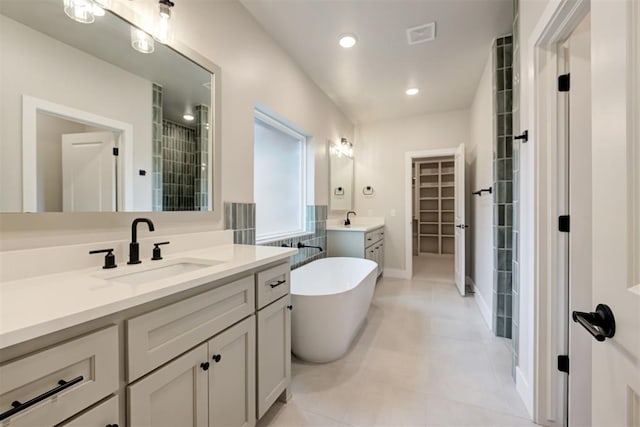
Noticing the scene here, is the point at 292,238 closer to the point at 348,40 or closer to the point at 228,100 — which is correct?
the point at 228,100

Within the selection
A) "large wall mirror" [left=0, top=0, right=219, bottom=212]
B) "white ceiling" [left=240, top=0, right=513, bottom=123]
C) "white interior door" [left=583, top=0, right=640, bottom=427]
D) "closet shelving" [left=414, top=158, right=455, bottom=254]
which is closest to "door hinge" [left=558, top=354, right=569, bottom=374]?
"white interior door" [left=583, top=0, right=640, bottom=427]

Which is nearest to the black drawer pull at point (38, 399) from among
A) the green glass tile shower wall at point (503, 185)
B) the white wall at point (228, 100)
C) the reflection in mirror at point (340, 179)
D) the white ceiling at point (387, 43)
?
the white wall at point (228, 100)

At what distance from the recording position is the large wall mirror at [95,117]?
0.98m

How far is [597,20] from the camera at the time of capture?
647 mm

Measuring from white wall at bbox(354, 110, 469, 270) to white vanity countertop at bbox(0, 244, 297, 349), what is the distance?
367 centimetres

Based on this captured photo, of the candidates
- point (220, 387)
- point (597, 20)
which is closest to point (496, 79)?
point (597, 20)

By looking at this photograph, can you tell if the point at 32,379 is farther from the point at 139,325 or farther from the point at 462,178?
the point at 462,178

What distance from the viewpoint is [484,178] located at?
9.89 feet

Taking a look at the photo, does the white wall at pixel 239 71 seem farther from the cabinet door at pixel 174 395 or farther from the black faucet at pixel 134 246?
Result: the cabinet door at pixel 174 395

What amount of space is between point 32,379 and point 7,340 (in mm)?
128

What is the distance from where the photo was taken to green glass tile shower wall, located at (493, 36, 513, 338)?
230 cm

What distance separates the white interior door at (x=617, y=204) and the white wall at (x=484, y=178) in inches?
84.2

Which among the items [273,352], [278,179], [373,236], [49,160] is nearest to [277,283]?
[273,352]

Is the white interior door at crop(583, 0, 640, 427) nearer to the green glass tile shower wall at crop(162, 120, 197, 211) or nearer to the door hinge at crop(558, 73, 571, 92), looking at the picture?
the door hinge at crop(558, 73, 571, 92)
